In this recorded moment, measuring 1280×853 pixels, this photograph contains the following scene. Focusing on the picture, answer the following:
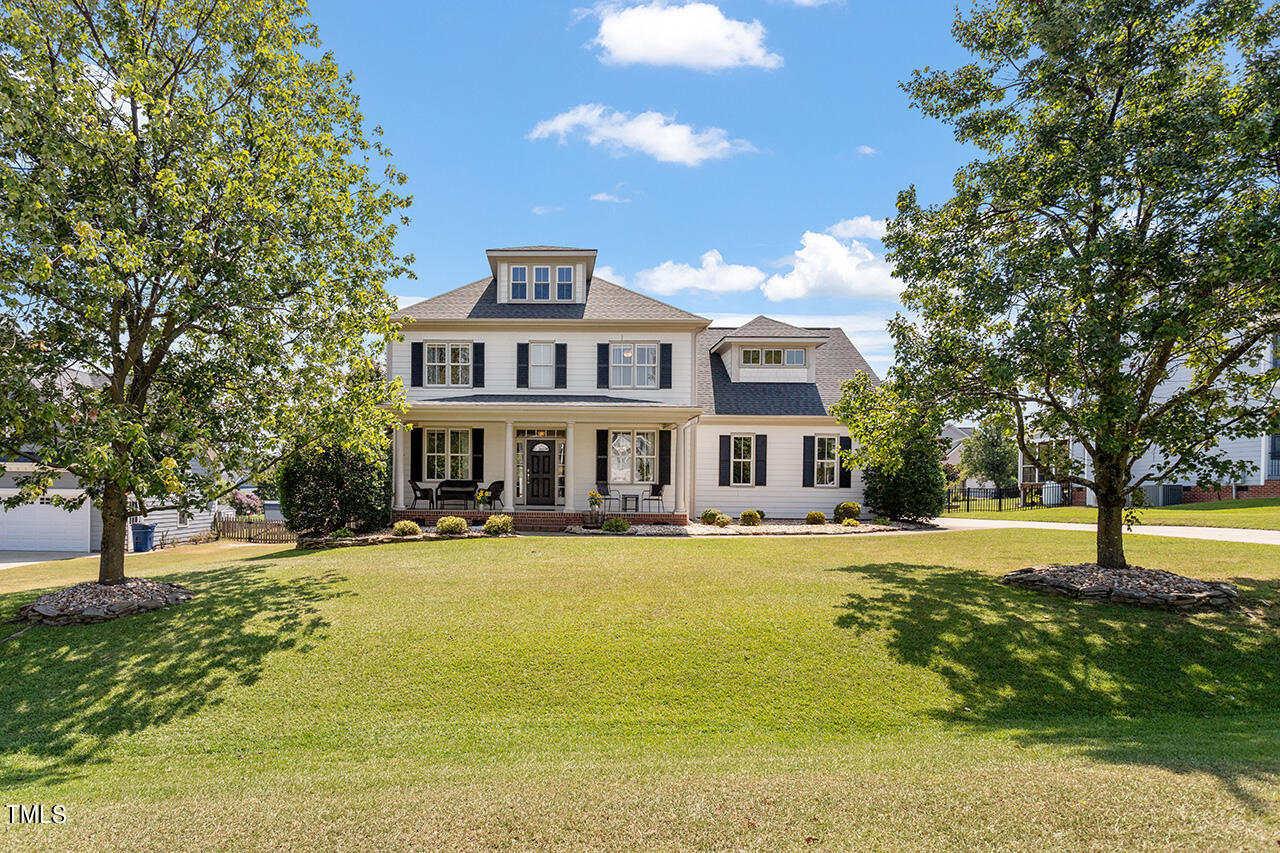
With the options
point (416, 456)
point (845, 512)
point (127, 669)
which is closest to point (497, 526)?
point (416, 456)

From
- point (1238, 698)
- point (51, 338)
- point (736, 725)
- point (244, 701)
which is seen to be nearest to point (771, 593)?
point (736, 725)

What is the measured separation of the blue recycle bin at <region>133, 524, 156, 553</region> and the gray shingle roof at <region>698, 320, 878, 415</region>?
687 inches

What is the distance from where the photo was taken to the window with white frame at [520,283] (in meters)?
21.4

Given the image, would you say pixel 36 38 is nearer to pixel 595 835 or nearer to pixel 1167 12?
pixel 595 835

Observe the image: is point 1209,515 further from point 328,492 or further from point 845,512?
point 328,492

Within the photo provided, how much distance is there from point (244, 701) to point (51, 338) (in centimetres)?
616

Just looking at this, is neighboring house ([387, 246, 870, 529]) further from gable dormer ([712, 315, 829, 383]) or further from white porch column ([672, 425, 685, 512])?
gable dormer ([712, 315, 829, 383])

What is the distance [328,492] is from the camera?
16594 mm

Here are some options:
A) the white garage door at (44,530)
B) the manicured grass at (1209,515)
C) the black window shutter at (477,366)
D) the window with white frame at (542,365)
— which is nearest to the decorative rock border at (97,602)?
the black window shutter at (477,366)

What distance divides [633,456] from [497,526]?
580 centimetres

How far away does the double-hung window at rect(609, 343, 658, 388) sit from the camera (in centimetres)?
2058

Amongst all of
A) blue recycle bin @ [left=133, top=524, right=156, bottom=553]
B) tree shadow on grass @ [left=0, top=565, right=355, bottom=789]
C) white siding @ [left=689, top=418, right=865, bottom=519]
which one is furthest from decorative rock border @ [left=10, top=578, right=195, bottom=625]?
white siding @ [left=689, top=418, right=865, bottom=519]

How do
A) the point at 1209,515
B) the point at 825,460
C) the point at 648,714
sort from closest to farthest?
the point at 648,714, the point at 1209,515, the point at 825,460

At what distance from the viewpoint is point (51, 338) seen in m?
8.96
